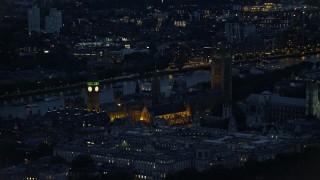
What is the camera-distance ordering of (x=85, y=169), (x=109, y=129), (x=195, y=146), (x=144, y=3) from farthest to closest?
1. (x=144, y=3)
2. (x=109, y=129)
3. (x=195, y=146)
4. (x=85, y=169)

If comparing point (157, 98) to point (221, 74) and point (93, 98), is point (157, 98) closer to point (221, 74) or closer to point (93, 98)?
point (93, 98)

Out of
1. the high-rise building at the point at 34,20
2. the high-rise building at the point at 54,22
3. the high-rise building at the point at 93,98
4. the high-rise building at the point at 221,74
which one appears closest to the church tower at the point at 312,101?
the high-rise building at the point at 221,74

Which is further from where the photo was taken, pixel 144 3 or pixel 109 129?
pixel 144 3

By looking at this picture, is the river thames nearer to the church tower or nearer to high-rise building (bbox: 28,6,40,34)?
the church tower

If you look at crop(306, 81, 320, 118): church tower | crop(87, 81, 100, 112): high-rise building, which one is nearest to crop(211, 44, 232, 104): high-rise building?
crop(306, 81, 320, 118): church tower

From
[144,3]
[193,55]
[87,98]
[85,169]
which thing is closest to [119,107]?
[87,98]

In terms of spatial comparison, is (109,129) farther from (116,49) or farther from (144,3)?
(144,3)

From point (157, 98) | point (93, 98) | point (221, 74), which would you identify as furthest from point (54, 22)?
point (93, 98)

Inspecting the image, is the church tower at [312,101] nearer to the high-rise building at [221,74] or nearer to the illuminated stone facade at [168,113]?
the illuminated stone facade at [168,113]
